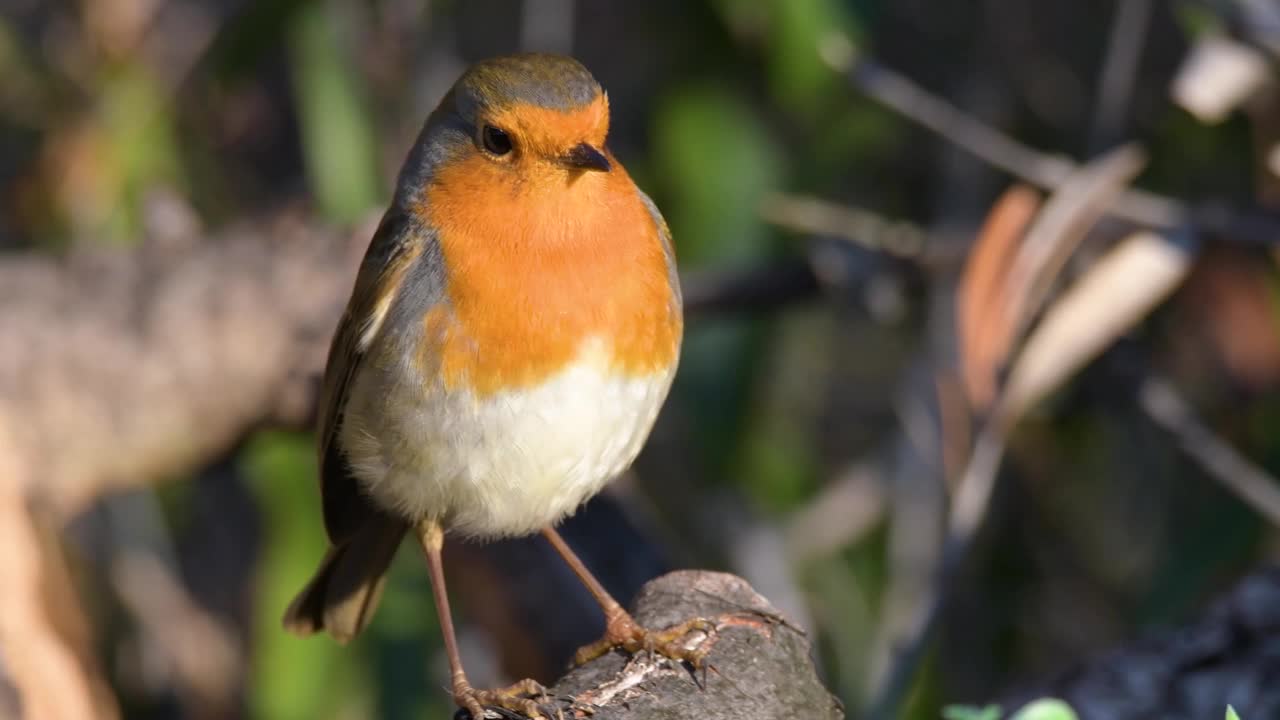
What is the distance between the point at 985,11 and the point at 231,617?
3368mm

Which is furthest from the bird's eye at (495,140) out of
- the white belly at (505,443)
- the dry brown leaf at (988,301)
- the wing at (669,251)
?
the dry brown leaf at (988,301)

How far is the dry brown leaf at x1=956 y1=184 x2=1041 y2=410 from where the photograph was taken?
3521mm

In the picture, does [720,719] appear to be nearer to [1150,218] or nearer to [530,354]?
[530,354]

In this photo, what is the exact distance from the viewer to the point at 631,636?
2.71m

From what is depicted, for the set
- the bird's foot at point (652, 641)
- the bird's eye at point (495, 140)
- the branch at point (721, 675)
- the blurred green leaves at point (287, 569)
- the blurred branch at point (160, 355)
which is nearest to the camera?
the branch at point (721, 675)

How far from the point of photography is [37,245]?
237 inches

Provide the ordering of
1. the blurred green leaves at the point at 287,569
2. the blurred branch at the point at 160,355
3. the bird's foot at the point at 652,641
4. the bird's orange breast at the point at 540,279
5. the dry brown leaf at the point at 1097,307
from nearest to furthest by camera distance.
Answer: the bird's foot at the point at 652,641 → the bird's orange breast at the point at 540,279 → the dry brown leaf at the point at 1097,307 → the blurred branch at the point at 160,355 → the blurred green leaves at the point at 287,569

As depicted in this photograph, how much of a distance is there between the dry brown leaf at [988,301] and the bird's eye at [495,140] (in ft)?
3.56

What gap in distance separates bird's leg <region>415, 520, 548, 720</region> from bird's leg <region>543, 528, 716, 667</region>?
6.8 inches

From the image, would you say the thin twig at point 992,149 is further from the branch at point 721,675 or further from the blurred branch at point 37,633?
the blurred branch at point 37,633

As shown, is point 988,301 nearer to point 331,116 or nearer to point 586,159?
point 586,159

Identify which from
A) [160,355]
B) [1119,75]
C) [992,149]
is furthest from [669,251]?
[1119,75]

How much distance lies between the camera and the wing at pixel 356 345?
9.92ft

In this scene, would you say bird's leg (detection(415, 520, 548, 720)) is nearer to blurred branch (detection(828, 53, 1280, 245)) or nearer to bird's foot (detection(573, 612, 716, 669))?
bird's foot (detection(573, 612, 716, 669))
